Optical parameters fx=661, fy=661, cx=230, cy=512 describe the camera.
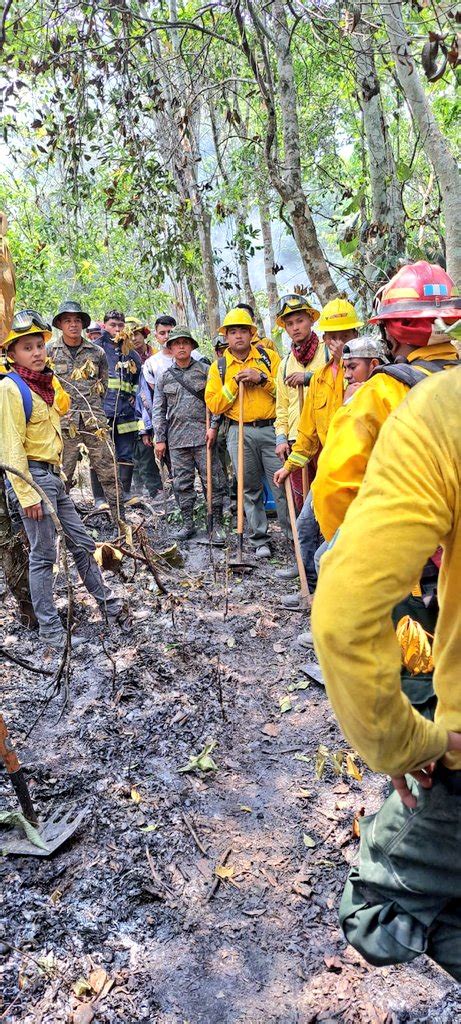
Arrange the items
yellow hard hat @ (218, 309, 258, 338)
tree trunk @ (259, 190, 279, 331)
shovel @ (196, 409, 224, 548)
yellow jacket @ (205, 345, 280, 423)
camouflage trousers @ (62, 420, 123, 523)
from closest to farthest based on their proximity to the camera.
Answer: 1. yellow hard hat @ (218, 309, 258, 338)
2. yellow jacket @ (205, 345, 280, 423)
3. shovel @ (196, 409, 224, 548)
4. camouflage trousers @ (62, 420, 123, 523)
5. tree trunk @ (259, 190, 279, 331)

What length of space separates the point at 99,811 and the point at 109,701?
107 centimetres

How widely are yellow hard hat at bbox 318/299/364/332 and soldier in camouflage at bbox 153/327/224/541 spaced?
110 inches

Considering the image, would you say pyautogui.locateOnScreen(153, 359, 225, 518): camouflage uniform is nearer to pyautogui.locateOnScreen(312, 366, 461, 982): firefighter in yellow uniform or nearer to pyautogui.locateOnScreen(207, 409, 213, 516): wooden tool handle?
pyautogui.locateOnScreen(207, 409, 213, 516): wooden tool handle

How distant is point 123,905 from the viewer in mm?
A: 2773

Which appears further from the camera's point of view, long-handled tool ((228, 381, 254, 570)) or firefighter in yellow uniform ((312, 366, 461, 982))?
long-handled tool ((228, 381, 254, 570))

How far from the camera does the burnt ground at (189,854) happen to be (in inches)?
93.6

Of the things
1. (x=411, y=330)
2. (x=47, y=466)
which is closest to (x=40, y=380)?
(x=47, y=466)

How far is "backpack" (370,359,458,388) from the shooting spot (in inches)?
88.7

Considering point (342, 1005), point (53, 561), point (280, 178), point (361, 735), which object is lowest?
point (342, 1005)

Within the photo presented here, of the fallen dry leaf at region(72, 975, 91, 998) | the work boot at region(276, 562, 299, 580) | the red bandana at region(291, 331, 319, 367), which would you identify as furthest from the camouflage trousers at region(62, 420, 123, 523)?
the fallen dry leaf at region(72, 975, 91, 998)

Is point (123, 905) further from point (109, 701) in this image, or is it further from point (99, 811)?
point (109, 701)

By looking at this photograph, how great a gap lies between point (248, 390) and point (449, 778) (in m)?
5.79

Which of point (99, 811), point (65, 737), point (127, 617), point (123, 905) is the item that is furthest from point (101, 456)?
point (123, 905)

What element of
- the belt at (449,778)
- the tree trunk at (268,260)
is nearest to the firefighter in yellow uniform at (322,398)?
the belt at (449,778)
